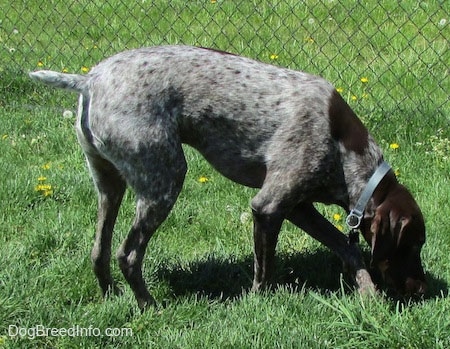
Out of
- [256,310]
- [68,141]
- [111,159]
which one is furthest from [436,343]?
[68,141]

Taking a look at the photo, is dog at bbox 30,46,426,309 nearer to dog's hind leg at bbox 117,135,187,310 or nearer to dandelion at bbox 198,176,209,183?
dog's hind leg at bbox 117,135,187,310

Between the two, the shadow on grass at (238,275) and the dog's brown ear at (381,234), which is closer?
the dog's brown ear at (381,234)

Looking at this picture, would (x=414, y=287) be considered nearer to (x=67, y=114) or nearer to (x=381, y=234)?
(x=381, y=234)

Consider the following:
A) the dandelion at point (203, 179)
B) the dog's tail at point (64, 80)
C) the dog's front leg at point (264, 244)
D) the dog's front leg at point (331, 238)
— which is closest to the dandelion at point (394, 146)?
the dandelion at point (203, 179)

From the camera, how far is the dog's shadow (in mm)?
4488

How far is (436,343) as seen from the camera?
373 cm

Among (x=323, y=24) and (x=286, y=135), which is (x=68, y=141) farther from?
(x=323, y=24)

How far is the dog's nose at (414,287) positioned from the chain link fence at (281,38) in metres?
2.56

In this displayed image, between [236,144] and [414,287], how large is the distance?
45.3 inches

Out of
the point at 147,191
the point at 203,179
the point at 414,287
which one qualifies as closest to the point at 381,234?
the point at 414,287

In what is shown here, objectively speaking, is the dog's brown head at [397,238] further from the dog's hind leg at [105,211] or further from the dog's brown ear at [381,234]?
the dog's hind leg at [105,211]

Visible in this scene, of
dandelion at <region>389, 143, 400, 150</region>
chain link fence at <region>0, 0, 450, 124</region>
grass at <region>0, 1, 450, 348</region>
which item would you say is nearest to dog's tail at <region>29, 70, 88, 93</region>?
grass at <region>0, 1, 450, 348</region>

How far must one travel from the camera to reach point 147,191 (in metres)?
4.11

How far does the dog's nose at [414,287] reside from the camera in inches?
167
